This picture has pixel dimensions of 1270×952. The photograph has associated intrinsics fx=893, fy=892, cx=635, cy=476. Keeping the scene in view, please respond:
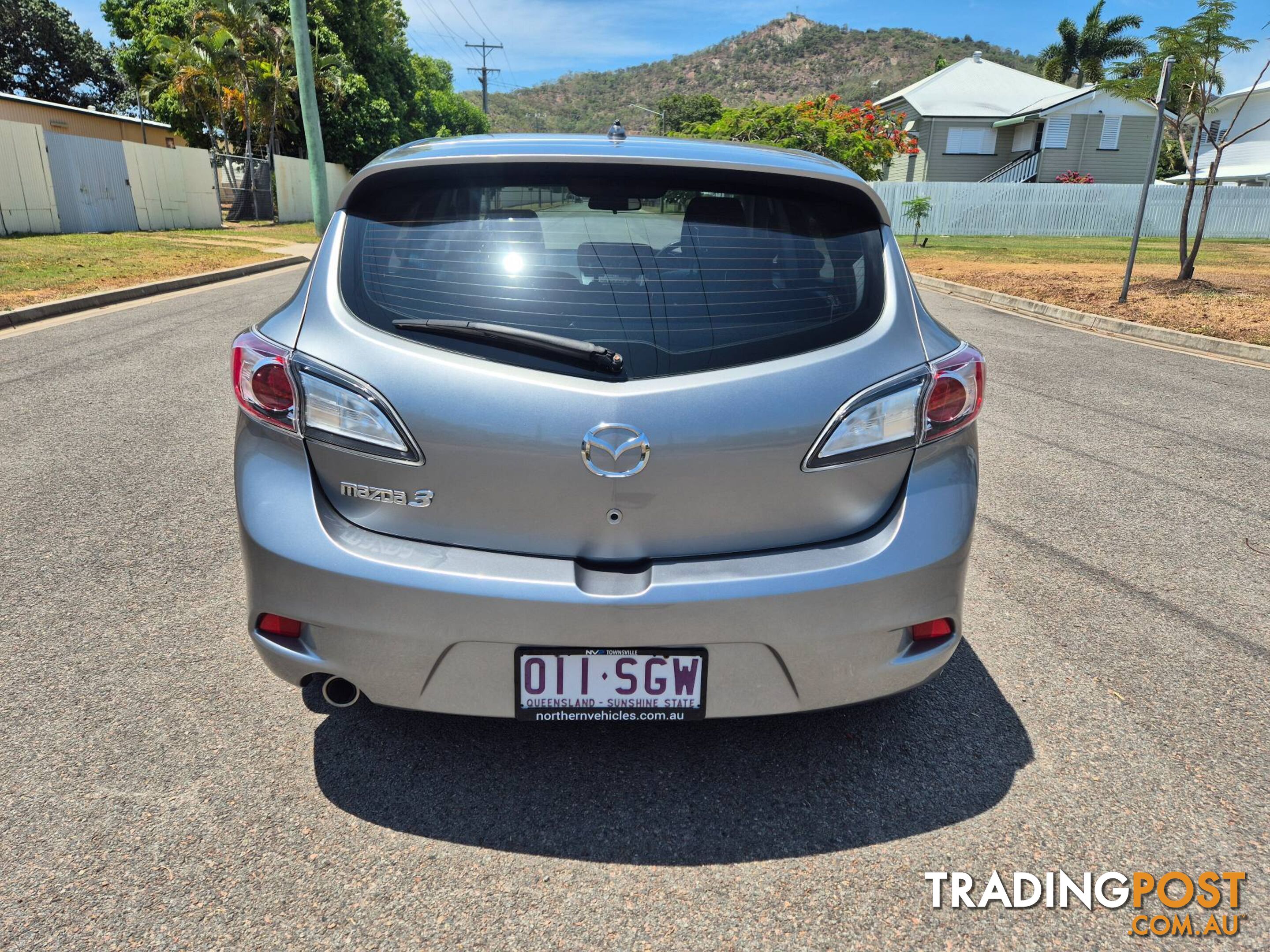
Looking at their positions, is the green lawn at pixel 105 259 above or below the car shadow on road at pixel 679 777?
above

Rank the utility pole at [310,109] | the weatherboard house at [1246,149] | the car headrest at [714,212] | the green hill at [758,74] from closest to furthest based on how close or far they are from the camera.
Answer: the car headrest at [714,212] < the utility pole at [310,109] < the weatherboard house at [1246,149] < the green hill at [758,74]

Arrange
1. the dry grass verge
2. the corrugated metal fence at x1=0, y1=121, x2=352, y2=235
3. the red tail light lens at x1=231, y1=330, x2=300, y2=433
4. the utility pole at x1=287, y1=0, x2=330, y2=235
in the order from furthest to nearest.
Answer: the corrugated metal fence at x1=0, y1=121, x2=352, y2=235, the utility pole at x1=287, y1=0, x2=330, y2=235, the dry grass verge, the red tail light lens at x1=231, y1=330, x2=300, y2=433

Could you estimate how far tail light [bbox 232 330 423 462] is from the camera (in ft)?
6.75

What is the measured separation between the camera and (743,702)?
2.13 m

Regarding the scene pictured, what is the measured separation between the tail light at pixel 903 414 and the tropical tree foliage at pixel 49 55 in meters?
57.9

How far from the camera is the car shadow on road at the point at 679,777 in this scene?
85.9 inches

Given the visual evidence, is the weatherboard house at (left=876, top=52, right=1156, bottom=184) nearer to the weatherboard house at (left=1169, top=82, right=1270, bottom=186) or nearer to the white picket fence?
the weatherboard house at (left=1169, top=82, right=1270, bottom=186)

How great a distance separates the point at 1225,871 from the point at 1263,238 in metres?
41.8

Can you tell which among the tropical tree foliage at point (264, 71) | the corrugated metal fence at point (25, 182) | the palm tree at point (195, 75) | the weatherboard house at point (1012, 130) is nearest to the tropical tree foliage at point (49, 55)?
the tropical tree foliage at point (264, 71)

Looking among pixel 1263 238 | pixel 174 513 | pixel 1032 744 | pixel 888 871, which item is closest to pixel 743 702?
pixel 888 871

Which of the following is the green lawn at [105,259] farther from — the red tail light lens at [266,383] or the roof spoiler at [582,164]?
the roof spoiler at [582,164]

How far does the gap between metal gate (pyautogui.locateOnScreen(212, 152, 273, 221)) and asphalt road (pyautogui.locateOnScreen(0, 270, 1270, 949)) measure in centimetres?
3243
